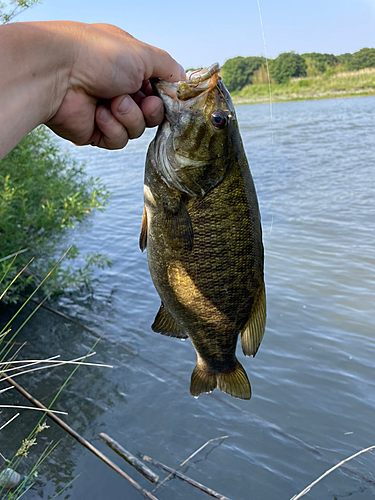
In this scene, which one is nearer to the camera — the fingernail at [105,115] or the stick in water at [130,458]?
the fingernail at [105,115]

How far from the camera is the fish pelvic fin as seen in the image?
2633 millimetres

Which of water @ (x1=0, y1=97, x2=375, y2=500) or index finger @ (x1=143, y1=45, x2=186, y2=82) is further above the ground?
index finger @ (x1=143, y1=45, x2=186, y2=82)

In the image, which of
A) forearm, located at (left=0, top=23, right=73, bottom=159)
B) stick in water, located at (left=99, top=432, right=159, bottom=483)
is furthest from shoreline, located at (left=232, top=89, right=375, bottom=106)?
forearm, located at (left=0, top=23, right=73, bottom=159)

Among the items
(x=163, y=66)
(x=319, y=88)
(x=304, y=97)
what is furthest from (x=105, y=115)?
(x=319, y=88)

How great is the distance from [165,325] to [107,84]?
1337 millimetres

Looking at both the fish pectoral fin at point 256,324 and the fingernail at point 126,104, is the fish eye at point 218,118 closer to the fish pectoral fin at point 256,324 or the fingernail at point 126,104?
the fingernail at point 126,104

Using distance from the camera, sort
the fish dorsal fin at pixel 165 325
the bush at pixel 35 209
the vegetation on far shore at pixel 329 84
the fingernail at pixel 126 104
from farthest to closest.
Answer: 1. the vegetation on far shore at pixel 329 84
2. the bush at pixel 35 209
3. the fish dorsal fin at pixel 165 325
4. the fingernail at pixel 126 104

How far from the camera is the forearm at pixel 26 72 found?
5.29 feet

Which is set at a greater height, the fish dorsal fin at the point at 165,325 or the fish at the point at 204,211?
the fish at the point at 204,211

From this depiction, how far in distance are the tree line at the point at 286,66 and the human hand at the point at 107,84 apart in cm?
615

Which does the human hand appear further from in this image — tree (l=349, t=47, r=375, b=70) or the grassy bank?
tree (l=349, t=47, r=375, b=70)

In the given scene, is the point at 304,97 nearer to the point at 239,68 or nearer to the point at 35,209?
the point at 239,68

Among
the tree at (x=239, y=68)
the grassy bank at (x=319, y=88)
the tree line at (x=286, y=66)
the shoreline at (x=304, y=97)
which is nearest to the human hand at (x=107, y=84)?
the tree line at (x=286, y=66)

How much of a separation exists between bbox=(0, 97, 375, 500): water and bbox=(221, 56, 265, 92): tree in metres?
15.4
